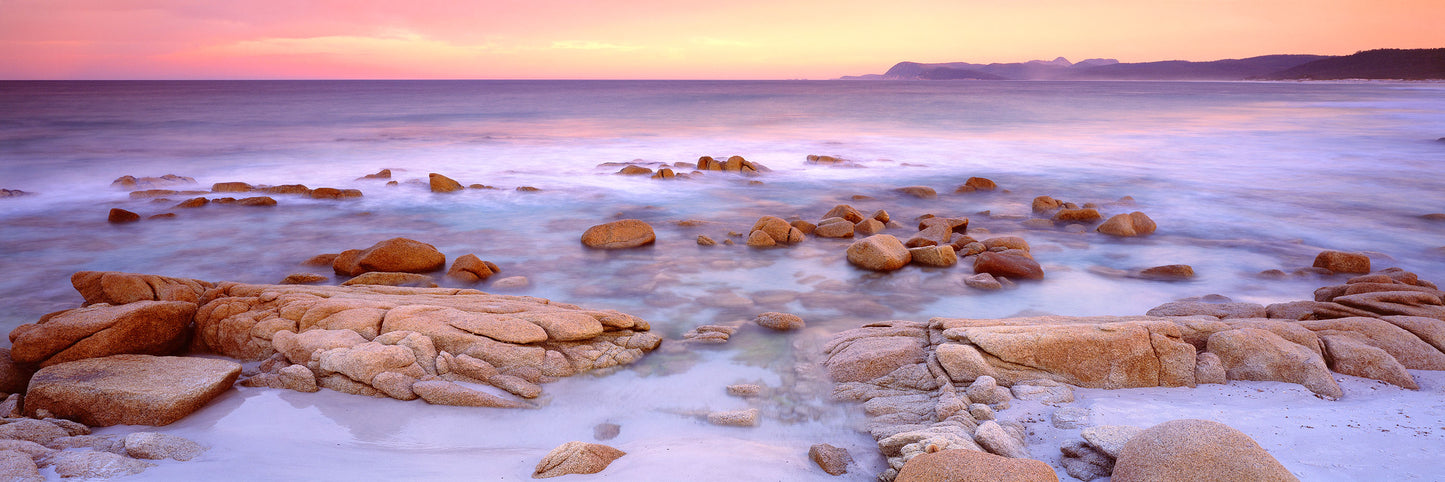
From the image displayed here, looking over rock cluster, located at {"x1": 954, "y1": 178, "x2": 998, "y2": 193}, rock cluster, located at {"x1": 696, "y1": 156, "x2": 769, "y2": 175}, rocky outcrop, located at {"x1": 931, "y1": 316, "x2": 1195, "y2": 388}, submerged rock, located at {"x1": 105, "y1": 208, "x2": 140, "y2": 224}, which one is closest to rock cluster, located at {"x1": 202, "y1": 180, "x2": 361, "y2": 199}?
submerged rock, located at {"x1": 105, "y1": 208, "x2": 140, "y2": 224}

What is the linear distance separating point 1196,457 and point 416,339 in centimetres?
472

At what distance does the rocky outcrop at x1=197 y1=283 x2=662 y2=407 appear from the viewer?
485 cm

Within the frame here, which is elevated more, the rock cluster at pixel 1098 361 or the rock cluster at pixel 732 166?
the rock cluster at pixel 1098 361

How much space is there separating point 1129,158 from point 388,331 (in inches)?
850

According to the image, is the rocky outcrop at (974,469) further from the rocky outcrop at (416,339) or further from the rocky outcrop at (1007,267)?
the rocky outcrop at (1007,267)

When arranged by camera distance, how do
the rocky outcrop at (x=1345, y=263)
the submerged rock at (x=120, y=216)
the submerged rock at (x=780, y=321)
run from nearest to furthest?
the submerged rock at (x=780, y=321) < the rocky outcrop at (x=1345, y=263) < the submerged rock at (x=120, y=216)

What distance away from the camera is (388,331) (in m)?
5.32

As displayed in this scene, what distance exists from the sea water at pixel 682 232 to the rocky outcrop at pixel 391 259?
0.94m

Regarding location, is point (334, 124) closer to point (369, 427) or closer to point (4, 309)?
point (4, 309)

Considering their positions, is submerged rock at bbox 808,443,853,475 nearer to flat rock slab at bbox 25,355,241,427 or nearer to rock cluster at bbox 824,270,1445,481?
rock cluster at bbox 824,270,1445,481

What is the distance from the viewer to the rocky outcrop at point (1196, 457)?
3000mm

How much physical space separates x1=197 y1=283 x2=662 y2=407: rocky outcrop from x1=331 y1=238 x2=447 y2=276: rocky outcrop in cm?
194

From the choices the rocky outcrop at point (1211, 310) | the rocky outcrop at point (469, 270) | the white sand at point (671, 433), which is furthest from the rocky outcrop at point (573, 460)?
the rocky outcrop at point (1211, 310)

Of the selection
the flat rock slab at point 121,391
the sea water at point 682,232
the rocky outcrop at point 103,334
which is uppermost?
the rocky outcrop at point 103,334
